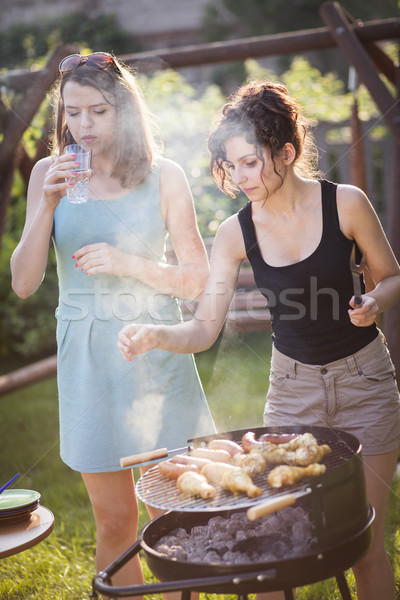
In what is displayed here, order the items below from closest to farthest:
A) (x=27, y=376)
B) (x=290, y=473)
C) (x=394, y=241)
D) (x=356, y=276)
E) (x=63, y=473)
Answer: (x=290, y=473), (x=356, y=276), (x=394, y=241), (x=27, y=376), (x=63, y=473)

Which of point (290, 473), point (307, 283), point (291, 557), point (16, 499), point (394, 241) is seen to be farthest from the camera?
point (394, 241)

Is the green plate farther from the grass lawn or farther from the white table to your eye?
the grass lawn

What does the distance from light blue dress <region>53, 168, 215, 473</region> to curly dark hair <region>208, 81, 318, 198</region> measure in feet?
1.17

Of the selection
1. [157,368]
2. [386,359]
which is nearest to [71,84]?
[157,368]

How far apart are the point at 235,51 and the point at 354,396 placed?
3.12 meters

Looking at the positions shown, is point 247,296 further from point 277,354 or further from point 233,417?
point 277,354

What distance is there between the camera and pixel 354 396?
2.19m

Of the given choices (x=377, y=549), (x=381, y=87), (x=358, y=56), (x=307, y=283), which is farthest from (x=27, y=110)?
(x=377, y=549)

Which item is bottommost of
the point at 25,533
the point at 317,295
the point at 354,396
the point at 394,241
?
the point at 25,533

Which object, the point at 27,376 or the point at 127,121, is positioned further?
the point at 27,376

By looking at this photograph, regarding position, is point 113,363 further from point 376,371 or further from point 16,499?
point 376,371

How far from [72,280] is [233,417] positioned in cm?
337

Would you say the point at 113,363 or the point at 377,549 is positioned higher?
the point at 113,363

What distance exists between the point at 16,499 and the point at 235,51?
335 cm
